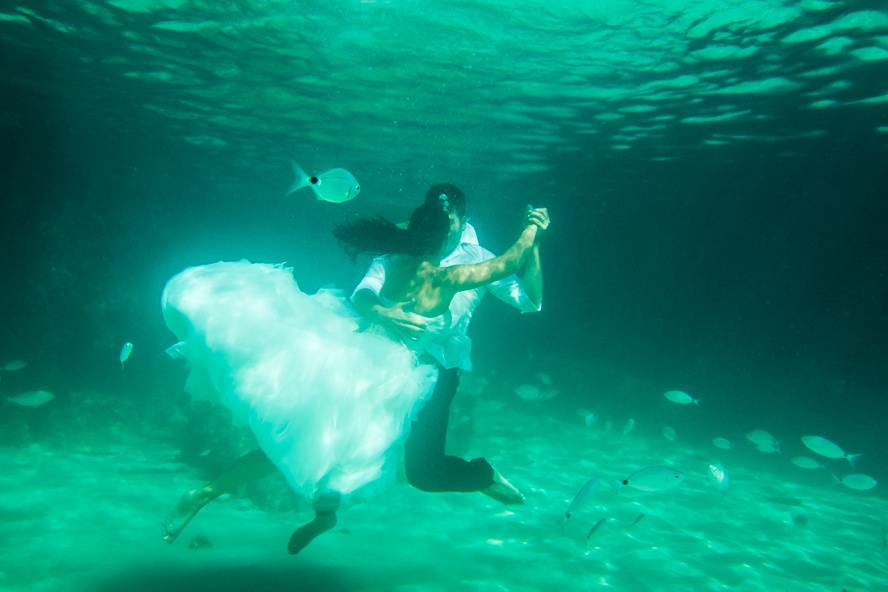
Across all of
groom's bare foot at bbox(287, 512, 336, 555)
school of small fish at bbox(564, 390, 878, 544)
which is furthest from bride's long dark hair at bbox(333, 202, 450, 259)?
school of small fish at bbox(564, 390, 878, 544)

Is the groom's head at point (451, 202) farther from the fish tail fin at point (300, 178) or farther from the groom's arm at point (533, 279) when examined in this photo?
the fish tail fin at point (300, 178)

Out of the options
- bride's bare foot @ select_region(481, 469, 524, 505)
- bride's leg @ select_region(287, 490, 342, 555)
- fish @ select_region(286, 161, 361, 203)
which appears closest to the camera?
bride's leg @ select_region(287, 490, 342, 555)

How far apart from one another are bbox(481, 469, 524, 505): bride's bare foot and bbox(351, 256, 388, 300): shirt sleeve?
118 inches

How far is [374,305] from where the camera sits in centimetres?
496

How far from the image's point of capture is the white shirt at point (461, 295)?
202 inches

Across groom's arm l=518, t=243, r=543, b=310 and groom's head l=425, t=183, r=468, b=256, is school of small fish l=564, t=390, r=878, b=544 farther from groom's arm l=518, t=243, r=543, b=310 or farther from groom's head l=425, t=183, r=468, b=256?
groom's head l=425, t=183, r=468, b=256

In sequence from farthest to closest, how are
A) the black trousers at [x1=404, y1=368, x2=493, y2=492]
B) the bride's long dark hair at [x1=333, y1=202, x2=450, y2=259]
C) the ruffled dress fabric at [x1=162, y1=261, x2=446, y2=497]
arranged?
the black trousers at [x1=404, y1=368, x2=493, y2=492], the bride's long dark hair at [x1=333, y1=202, x2=450, y2=259], the ruffled dress fabric at [x1=162, y1=261, x2=446, y2=497]

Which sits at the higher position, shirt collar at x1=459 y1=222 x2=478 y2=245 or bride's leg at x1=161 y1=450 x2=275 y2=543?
shirt collar at x1=459 y1=222 x2=478 y2=245

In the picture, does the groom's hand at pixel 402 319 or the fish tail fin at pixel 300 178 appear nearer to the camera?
the groom's hand at pixel 402 319

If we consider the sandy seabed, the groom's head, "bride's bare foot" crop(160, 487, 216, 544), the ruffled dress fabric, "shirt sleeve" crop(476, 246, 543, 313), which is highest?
the groom's head

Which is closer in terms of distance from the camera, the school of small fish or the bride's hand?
the bride's hand

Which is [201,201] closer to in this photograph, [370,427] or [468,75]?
[468,75]

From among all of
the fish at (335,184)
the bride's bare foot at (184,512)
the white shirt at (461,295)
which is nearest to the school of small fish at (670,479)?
the white shirt at (461,295)

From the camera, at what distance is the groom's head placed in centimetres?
495
